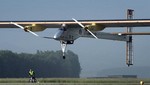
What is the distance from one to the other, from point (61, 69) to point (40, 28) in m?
70.7

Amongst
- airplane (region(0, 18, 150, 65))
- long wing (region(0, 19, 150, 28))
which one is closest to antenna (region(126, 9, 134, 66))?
airplane (region(0, 18, 150, 65))

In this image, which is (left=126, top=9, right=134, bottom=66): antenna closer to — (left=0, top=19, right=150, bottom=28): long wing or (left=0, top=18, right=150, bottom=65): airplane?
(left=0, top=18, right=150, bottom=65): airplane

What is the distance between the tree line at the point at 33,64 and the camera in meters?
103

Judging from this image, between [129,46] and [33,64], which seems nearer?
[129,46]

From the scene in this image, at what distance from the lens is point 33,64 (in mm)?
114125

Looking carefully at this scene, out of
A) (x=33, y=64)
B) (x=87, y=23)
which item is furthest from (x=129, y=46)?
(x=33, y=64)

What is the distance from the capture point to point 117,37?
246 feet

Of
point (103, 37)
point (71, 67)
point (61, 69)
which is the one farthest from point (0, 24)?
point (71, 67)

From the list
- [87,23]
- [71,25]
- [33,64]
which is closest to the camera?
[87,23]

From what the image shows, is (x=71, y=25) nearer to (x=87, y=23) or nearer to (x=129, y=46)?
(x=87, y=23)

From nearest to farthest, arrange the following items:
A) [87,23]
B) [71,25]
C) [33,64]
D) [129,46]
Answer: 1. [87,23]
2. [71,25]
3. [129,46]
4. [33,64]

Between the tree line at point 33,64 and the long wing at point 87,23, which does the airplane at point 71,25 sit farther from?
the tree line at point 33,64

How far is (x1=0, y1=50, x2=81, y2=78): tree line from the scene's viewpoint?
103m

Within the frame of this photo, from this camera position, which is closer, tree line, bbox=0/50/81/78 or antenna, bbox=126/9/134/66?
antenna, bbox=126/9/134/66
